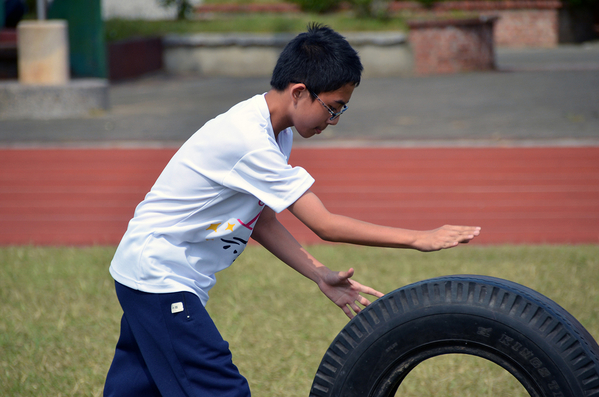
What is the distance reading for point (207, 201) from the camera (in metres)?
1.93

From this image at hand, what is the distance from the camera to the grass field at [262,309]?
297 centimetres

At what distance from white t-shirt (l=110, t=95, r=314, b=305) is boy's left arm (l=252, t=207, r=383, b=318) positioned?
A: 0.20 metres

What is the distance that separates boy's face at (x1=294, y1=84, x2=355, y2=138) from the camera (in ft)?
6.18

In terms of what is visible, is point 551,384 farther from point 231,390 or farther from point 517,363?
point 231,390

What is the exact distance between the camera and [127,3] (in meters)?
24.4

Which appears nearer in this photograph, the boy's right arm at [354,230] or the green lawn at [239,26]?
the boy's right arm at [354,230]

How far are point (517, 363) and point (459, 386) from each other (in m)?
1.25

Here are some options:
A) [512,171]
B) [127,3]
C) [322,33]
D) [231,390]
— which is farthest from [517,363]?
Answer: [127,3]

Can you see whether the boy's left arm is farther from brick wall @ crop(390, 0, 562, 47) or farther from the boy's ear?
brick wall @ crop(390, 0, 562, 47)

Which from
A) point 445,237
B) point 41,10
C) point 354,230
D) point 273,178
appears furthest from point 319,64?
point 41,10

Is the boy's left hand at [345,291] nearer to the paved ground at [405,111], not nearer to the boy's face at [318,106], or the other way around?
the boy's face at [318,106]

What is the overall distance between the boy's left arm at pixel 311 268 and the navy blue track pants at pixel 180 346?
1.25 ft

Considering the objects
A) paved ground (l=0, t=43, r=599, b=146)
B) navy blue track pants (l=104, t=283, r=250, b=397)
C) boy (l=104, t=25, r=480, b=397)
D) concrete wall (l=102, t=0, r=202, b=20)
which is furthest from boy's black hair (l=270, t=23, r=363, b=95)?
concrete wall (l=102, t=0, r=202, b=20)

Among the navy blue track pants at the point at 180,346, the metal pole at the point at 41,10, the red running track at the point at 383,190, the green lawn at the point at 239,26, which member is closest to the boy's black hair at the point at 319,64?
the navy blue track pants at the point at 180,346
